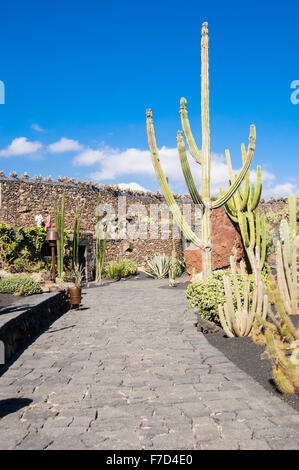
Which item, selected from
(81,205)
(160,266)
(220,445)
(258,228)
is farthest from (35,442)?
(81,205)

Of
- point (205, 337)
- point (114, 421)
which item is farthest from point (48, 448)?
point (205, 337)

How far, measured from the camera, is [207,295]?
262 inches

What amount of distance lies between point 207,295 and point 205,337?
683mm

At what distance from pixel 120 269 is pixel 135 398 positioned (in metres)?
13.5

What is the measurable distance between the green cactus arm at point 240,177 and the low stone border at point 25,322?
12.3 feet

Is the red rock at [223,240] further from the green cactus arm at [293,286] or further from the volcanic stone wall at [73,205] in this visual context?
the volcanic stone wall at [73,205]

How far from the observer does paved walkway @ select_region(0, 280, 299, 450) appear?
9.74ft

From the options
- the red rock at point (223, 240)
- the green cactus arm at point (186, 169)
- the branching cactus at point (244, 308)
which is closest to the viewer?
the branching cactus at point (244, 308)

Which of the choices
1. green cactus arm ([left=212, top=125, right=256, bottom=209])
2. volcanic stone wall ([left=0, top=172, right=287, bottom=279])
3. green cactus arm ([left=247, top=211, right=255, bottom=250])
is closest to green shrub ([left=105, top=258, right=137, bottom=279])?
volcanic stone wall ([left=0, top=172, right=287, bottom=279])

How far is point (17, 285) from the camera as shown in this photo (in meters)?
9.19

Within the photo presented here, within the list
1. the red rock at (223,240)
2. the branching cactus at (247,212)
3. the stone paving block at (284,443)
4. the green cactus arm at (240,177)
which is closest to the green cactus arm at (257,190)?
the branching cactus at (247,212)

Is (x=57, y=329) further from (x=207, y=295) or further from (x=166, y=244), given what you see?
(x=166, y=244)

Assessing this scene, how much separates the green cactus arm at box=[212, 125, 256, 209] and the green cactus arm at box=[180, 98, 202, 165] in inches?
29.3

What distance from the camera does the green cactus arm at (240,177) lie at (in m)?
7.24
